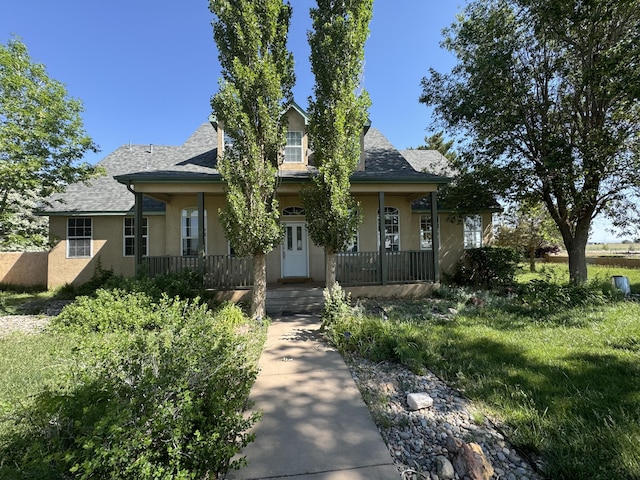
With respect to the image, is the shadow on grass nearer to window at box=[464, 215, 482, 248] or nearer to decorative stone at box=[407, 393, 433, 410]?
decorative stone at box=[407, 393, 433, 410]

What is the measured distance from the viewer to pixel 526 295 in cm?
741

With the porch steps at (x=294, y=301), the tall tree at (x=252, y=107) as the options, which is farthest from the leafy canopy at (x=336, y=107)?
the porch steps at (x=294, y=301)

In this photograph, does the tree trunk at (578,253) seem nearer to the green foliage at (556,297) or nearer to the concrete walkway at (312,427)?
the green foliage at (556,297)

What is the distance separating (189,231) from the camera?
10516mm

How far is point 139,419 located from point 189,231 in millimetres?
9504

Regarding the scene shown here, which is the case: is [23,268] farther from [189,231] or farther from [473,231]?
[473,231]

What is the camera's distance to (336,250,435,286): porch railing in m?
9.14

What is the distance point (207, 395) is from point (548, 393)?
3726 mm

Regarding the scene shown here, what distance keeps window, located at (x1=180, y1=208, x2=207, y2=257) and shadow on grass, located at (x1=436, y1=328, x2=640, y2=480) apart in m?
8.99

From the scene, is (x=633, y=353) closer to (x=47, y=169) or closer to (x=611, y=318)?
(x=611, y=318)

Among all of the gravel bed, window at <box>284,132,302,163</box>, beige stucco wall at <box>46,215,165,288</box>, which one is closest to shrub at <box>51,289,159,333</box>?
the gravel bed

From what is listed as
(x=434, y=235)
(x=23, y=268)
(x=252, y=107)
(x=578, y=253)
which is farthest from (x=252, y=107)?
(x=23, y=268)

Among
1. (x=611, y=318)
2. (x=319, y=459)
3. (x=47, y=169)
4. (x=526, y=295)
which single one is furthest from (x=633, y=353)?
(x=47, y=169)

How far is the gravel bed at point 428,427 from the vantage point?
2316 mm
